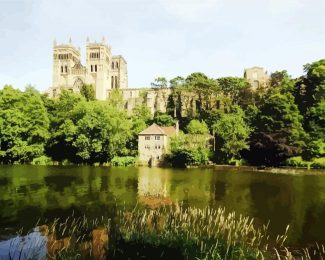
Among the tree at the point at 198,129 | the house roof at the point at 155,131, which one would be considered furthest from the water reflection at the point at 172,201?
the tree at the point at 198,129

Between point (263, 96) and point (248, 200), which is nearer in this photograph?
point (248, 200)

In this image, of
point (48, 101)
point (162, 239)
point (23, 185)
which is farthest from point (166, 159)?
point (162, 239)

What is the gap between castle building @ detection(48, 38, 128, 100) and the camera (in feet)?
504

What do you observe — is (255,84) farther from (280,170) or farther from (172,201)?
(172,201)

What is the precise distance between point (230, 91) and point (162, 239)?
3841 inches

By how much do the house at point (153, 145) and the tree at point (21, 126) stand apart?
20144mm

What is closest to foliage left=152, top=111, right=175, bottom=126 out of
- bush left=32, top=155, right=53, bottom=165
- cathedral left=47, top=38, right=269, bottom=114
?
bush left=32, top=155, right=53, bottom=165

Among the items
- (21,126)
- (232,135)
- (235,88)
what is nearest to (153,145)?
(232,135)

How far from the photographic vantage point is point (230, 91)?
10812 cm

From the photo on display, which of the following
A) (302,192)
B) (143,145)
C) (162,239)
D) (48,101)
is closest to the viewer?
(162,239)

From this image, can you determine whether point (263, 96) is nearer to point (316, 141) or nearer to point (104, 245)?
point (316, 141)

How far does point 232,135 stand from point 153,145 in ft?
53.9

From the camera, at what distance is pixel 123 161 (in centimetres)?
7781

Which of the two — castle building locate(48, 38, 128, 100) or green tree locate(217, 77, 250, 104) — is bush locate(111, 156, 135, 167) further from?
castle building locate(48, 38, 128, 100)
